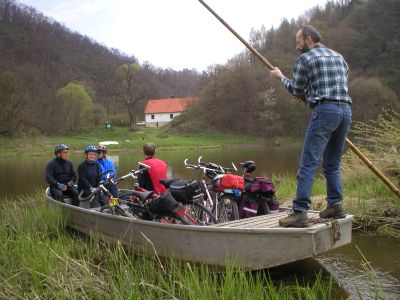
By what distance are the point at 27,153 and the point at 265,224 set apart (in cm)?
3344

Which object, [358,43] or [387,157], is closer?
[387,157]

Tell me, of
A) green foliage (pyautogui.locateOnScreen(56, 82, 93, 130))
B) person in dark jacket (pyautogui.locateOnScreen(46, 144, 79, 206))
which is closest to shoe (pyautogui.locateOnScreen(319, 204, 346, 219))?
person in dark jacket (pyautogui.locateOnScreen(46, 144, 79, 206))

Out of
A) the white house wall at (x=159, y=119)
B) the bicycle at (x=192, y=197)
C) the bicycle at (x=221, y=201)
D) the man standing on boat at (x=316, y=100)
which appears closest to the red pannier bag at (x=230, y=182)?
the bicycle at (x=221, y=201)

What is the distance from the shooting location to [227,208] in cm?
611

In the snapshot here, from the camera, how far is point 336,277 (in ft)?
17.1

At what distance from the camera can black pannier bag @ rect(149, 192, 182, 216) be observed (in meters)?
5.54

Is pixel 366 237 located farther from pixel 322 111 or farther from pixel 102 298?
pixel 102 298

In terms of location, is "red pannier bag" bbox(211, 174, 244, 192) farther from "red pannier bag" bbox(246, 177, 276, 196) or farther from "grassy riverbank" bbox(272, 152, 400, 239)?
"grassy riverbank" bbox(272, 152, 400, 239)

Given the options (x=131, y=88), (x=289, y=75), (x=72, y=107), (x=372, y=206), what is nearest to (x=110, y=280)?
(x=372, y=206)

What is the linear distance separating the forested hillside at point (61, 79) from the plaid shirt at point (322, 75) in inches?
1539

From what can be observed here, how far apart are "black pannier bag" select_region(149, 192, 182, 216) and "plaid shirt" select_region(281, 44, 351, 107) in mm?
2015

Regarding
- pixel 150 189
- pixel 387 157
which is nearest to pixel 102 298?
pixel 150 189

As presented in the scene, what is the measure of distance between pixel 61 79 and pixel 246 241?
6820cm

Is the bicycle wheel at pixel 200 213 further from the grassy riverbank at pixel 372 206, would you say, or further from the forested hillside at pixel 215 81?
the forested hillside at pixel 215 81
